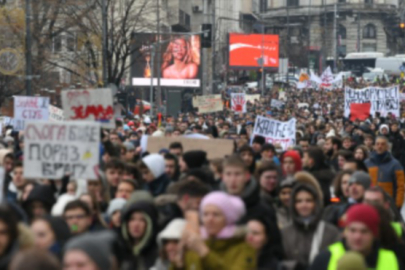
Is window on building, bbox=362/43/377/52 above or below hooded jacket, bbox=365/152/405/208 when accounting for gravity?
above

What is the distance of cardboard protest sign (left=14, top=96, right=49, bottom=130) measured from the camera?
18.9 meters

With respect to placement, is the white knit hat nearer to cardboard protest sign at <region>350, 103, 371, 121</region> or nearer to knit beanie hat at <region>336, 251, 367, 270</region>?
knit beanie hat at <region>336, 251, 367, 270</region>

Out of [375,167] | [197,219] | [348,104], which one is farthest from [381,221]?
[348,104]

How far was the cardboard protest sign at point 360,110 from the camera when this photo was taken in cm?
2555

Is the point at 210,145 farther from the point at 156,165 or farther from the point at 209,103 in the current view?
the point at 209,103

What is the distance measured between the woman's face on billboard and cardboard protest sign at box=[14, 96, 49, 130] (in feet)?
107

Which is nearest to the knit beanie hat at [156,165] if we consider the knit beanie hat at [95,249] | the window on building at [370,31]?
the knit beanie hat at [95,249]

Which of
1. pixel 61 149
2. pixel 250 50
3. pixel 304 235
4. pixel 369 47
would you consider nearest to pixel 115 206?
pixel 61 149

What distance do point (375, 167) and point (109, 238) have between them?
761cm

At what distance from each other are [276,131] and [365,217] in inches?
451

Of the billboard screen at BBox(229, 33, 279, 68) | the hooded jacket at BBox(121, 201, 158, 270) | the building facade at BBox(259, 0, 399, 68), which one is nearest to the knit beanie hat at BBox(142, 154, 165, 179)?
the hooded jacket at BBox(121, 201, 158, 270)

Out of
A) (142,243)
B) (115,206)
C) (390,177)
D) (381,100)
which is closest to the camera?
(142,243)

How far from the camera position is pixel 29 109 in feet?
62.1

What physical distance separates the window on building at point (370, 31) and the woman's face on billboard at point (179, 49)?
84057mm
